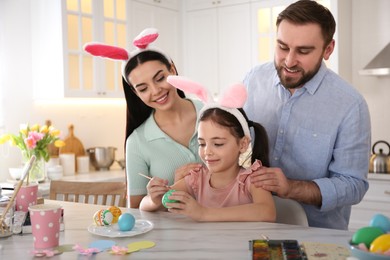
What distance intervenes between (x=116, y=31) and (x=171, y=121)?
8.23ft

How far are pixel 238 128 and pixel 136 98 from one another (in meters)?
0.47

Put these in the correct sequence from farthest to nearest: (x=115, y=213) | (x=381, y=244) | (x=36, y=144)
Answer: (x=36, y=144), (x=115, y=213), (x=381, y=244)

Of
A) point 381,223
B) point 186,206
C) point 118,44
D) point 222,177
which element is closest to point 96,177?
point 118,44

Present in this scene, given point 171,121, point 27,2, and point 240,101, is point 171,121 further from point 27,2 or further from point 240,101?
point 27,2

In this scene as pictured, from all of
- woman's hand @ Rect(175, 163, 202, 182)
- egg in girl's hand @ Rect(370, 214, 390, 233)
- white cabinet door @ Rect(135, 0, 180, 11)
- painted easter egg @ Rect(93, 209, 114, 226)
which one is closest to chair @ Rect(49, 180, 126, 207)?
woman's hand @ Rect(175, 163, 202, 182)

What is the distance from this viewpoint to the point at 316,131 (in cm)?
196

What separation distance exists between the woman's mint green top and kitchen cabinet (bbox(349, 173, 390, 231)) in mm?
2358

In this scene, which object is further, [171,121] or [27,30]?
[27,30]

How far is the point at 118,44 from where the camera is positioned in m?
4.41

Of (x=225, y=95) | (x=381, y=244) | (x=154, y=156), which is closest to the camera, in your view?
(x=381, y=244)

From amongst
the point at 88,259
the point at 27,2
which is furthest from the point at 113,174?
the point at 88,259

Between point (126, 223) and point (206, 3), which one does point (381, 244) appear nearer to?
point (126, 223)

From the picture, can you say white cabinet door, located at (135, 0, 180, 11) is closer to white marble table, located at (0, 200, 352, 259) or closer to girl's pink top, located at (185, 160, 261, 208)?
girl's pink top, located at (185, 160, 261, 208)

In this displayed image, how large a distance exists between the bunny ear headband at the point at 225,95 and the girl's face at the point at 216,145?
0.21 feet
